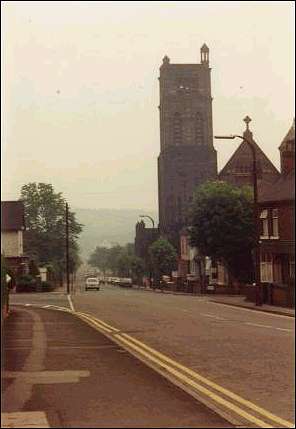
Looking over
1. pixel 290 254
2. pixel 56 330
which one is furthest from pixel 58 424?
pixel 290 254

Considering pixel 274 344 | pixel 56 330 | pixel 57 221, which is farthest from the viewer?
pixel 56 330

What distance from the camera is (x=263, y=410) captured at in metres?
8.34

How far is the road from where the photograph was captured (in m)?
9.80

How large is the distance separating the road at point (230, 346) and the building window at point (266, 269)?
9924 mm

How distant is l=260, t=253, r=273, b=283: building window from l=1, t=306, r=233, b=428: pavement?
23228 millimetres

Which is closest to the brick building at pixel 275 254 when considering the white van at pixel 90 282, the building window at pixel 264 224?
the building window at pixel 264 224

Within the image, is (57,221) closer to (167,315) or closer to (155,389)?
(155,389)

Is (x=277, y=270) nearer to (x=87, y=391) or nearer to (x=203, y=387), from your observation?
(x=203, y=387)

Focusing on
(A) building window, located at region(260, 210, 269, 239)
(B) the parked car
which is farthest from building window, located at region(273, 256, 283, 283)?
(B) the parked car

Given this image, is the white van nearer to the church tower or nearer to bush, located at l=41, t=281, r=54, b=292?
the church tower

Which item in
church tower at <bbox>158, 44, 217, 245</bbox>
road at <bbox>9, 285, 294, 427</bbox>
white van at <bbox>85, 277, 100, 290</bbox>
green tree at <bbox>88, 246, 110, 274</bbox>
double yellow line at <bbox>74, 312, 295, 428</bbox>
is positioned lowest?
→ road at <bbox>9, 285, 294, 427</bbox>

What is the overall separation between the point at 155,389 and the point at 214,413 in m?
1.71

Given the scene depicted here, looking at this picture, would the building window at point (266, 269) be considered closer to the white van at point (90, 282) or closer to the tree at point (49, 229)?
the white van at point (90, 282)

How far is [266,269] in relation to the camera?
38500 mm
